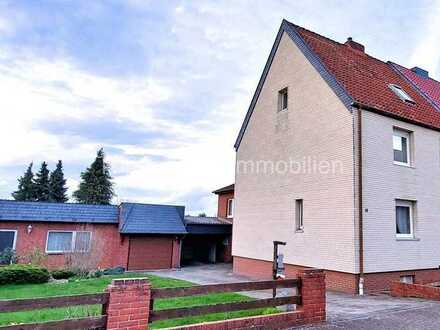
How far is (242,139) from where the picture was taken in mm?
18797

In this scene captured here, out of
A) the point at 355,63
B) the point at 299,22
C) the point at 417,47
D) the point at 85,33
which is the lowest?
the point at 85,33

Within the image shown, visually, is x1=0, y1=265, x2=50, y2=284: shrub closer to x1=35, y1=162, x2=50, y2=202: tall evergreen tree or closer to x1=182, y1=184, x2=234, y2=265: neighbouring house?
x1=182, y1=184, x2=234, y2=265: neighbouring house

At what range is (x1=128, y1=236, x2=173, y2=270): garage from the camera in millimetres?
19828

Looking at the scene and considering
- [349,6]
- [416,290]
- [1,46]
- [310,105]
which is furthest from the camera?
[310,105]

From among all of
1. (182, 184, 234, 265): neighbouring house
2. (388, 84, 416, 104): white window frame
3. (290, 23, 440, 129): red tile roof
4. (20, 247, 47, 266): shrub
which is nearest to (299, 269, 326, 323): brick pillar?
(290, 23, 440, 129): red tile roof

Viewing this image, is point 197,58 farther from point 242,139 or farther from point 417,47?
point 417,47

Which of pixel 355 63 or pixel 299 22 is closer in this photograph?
pixel 355 63

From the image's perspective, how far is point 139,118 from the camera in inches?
737

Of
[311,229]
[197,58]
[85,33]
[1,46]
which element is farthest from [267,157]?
[1,46]

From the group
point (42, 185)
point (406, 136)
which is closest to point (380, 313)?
point (406, 136)

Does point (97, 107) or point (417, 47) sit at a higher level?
point (417, 47)

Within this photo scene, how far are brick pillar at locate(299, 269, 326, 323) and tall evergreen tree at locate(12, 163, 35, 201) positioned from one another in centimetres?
4989

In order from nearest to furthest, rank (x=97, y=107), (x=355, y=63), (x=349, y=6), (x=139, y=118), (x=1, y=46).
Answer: (x=1, y=46), (x=349, y=6), (x=355, y=63), (x=97, y=107), (x=139, y=118)

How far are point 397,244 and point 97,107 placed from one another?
14.6 m
